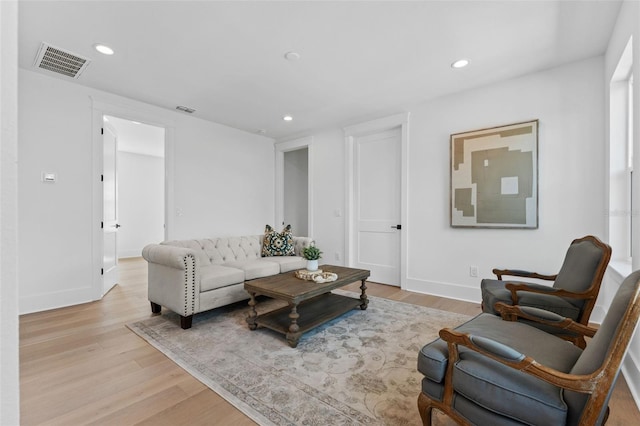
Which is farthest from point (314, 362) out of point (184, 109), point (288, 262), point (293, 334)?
point (184, 109)

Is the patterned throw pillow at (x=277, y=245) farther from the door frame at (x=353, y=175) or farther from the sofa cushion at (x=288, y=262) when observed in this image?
the door frame at (x=353, y=175)

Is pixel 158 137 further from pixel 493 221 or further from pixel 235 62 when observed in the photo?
pixel 493 221

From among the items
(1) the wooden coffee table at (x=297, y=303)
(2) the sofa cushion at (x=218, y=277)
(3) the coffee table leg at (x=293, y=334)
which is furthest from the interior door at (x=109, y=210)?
(3) the coffee table leg at (x=293, y=334)

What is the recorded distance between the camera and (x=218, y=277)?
2.98 m

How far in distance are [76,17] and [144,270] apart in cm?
450

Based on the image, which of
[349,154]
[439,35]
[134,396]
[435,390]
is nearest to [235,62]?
[439,35]

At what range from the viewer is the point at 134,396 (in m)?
1.75

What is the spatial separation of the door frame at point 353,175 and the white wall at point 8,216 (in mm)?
3999

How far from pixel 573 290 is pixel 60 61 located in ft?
15.9

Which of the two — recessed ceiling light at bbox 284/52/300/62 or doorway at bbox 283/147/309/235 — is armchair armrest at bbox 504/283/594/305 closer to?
recessed ceiling light at bbox 284/52/300/62

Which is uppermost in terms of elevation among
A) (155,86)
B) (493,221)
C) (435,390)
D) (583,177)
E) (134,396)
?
(155,86)

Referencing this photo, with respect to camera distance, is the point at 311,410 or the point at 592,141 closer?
the point at 311,410

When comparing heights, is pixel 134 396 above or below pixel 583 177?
below

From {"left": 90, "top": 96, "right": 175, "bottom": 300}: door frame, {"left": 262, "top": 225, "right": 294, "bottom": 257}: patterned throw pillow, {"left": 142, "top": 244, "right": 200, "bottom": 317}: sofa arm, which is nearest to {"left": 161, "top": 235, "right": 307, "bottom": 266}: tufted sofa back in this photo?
{"left": 262, "top": 225, "right": 294, "bottom": 257}: patterned throw pillow
